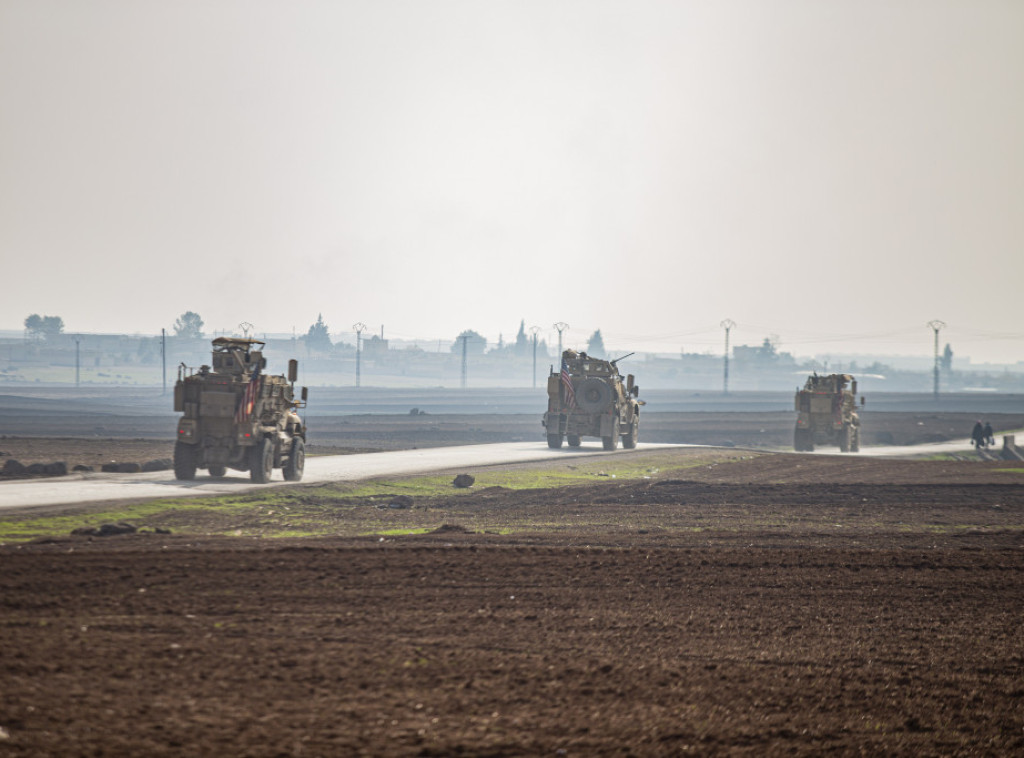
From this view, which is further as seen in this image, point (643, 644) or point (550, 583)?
point (550, 583)

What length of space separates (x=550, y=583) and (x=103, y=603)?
5370mm

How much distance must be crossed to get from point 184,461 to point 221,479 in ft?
3.92

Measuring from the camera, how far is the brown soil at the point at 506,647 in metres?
8.51

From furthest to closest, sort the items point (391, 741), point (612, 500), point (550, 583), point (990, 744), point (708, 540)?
point (612, 500) → point (708, 540) → point (550, 583) → point (990, 744) → point (391, 741)

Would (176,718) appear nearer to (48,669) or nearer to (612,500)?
(48,669)

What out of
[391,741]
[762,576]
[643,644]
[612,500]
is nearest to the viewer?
[391,741]

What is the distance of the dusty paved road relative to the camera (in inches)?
906

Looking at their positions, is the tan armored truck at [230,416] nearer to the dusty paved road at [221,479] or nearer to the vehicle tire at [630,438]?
the dusty paved road at [221,479]

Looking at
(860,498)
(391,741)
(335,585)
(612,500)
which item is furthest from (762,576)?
(860,498)

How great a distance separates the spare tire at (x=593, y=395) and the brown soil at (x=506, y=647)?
25881mm

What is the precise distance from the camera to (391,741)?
8.20 meters

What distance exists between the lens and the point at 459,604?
42.3 feet

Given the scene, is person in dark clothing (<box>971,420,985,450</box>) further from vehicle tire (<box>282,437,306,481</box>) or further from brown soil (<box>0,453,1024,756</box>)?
brown soil (<box>0,453,1024,756</box>)

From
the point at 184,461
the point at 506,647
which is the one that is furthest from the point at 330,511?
the point at 506,647
